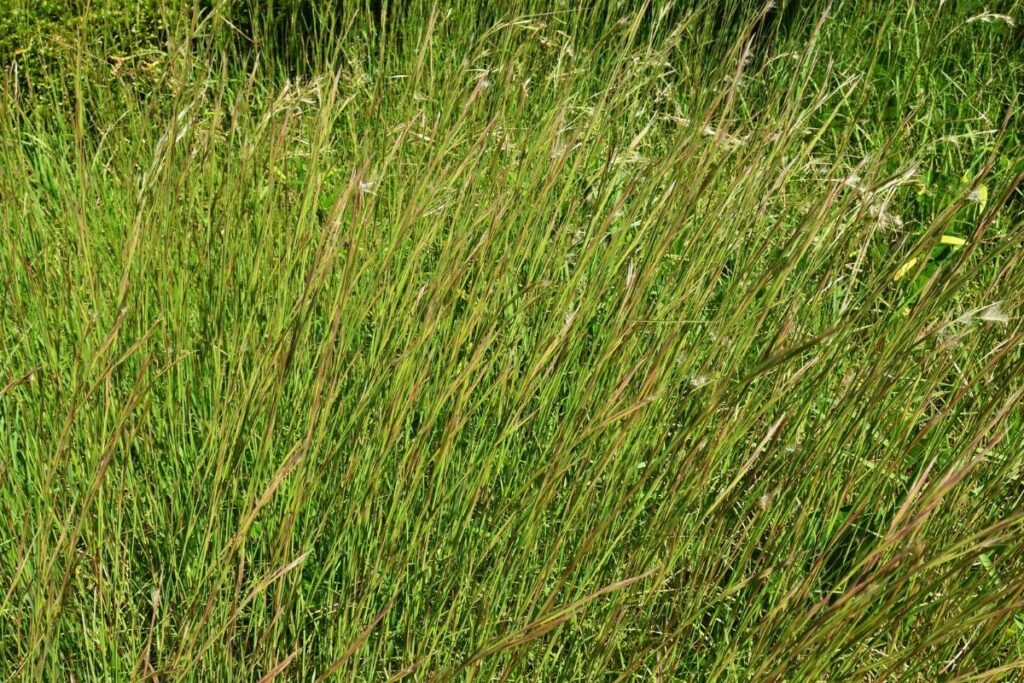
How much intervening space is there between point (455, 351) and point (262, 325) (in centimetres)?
55

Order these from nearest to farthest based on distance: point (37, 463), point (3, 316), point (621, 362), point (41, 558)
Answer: point (41, 558)
point (37, 463)
point (621, 362)
point (3, 316)

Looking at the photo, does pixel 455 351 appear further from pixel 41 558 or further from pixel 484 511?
pixel 41 558

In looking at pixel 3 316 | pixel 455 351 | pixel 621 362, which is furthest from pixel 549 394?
pixel 3 316

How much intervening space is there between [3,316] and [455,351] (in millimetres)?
875

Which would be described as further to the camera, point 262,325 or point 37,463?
point 262,325

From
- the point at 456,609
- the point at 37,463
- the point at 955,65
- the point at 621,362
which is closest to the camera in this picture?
the point at 456,609

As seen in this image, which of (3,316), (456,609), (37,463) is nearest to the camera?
(456,609)

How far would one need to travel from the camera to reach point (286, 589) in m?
1.52

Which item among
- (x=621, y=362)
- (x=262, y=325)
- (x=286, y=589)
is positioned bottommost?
(x=286, y=589)

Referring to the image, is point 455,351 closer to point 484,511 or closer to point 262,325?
point 484,511

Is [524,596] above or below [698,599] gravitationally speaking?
below

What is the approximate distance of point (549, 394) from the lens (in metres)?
1.64

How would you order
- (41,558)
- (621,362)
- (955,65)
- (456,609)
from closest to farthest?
(41,558) < (456,609) < (621,362) < (955,65)

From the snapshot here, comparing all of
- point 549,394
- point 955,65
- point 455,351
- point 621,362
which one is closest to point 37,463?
point 455,351
